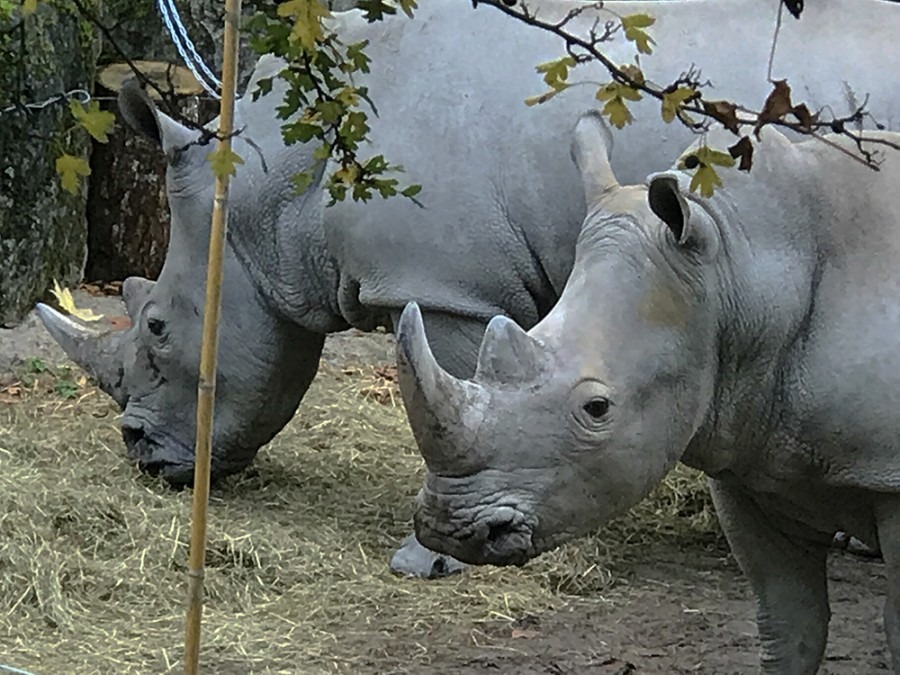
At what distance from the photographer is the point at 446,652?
4355mm

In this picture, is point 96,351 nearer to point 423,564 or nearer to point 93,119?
point 423,564

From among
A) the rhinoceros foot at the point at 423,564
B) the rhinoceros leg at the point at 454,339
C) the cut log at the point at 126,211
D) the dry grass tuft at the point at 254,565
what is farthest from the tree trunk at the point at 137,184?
the rhinoceros leg at the point at 454,339

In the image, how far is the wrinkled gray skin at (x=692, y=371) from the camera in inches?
109

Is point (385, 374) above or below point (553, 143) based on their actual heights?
below

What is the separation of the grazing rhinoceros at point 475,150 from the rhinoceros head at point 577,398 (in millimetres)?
1605

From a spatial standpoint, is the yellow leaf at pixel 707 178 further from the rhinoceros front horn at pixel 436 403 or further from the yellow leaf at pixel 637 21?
the rhinoceros front horn at pixel 436 403

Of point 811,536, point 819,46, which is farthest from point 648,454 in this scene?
point 819,46

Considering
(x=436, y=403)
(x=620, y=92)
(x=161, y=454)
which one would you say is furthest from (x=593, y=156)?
(x=161, y=454)

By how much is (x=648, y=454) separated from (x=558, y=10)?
87.1 inches

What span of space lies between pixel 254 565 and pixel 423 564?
523mm

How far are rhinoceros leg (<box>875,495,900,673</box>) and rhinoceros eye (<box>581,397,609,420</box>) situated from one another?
0.60 m

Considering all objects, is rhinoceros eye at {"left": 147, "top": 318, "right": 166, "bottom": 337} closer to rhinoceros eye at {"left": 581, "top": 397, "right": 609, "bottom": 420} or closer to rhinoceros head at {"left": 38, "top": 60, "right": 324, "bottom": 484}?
rhinoceros head at {"left": 38, "top": 60, "right": 324, "bottom": 484}

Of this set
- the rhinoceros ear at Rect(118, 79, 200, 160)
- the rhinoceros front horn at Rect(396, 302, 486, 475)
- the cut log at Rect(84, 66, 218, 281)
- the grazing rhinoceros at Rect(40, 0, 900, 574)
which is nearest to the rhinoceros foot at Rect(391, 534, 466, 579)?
the grazing rhinoceros at Rect(40, 0, 900, 574)

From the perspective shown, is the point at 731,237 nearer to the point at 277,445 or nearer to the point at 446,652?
the point at 446,652
